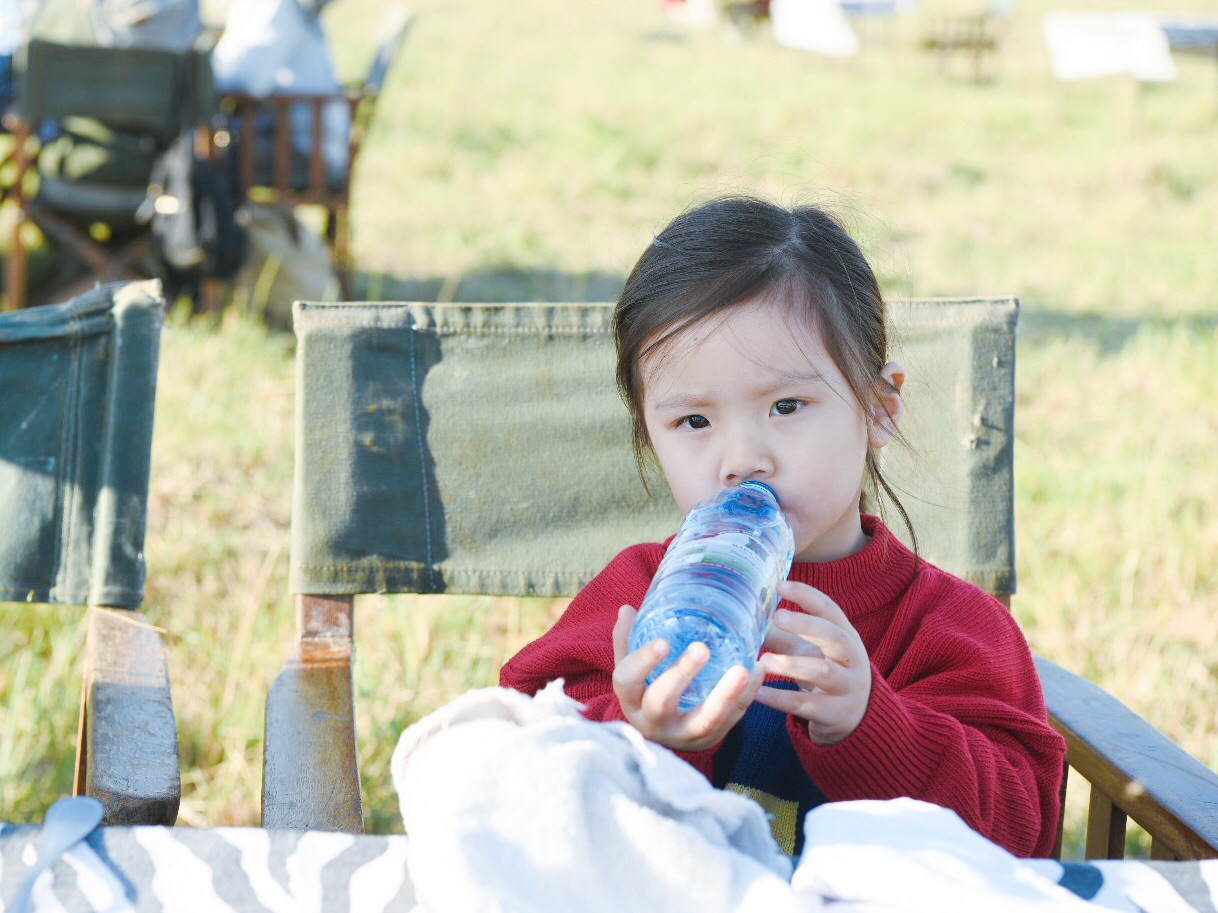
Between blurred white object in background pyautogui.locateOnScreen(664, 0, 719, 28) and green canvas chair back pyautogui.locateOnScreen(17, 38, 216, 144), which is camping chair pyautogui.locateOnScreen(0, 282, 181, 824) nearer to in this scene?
green canvas chair back pyautogui.locateOnScreen(17, 38, 216, 144)

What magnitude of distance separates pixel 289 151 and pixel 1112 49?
9446 millimetres

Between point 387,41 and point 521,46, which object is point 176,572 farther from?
point 521,46

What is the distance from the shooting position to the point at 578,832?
812 mm

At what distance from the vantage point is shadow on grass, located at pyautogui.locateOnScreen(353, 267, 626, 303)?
18.3 ft

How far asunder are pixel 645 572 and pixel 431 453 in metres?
0.41

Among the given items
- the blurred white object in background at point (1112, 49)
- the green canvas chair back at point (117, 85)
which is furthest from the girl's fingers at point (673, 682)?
the blurred white object in background at point (1112, 49)

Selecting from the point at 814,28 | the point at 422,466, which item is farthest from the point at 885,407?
the point at 814,28

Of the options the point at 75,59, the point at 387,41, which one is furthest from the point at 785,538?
the point at 387,41

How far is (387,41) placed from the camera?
17.5ft

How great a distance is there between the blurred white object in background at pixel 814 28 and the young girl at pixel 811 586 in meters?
14.2

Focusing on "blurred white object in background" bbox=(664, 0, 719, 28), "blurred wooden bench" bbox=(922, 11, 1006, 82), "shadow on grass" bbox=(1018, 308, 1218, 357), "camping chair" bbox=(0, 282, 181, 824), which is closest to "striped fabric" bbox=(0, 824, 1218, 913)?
"camping chair" bbox=(0, 282, 181, 824)

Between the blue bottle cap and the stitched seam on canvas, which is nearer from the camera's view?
the blue bottle cap

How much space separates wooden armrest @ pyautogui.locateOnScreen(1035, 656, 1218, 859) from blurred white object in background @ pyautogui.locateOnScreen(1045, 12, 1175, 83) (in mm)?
10580

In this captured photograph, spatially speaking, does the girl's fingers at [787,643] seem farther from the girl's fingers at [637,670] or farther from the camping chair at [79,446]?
the camping chair at [79,446]
